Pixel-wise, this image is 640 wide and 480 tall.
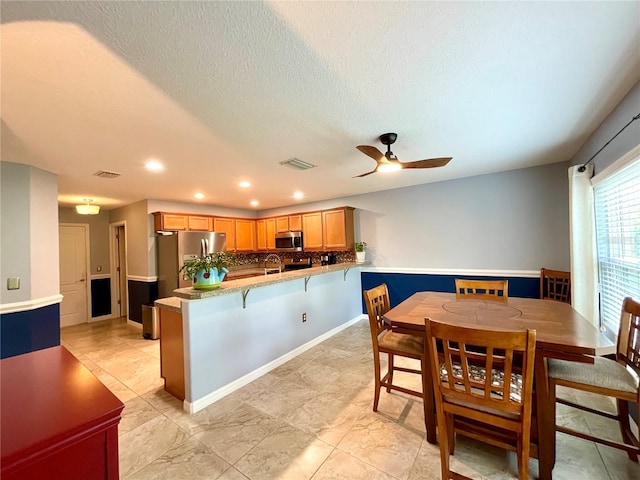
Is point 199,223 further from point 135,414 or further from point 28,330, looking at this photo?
point 135,414

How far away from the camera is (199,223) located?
521 centimetres

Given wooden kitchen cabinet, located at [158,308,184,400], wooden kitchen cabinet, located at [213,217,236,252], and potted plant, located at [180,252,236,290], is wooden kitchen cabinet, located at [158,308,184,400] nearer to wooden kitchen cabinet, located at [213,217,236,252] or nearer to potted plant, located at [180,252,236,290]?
potted plant, located at [180,252,236,290]

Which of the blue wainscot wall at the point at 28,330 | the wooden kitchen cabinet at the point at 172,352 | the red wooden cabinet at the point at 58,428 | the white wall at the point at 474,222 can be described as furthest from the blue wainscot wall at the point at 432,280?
the blue wainscot wall at the point at 28,330

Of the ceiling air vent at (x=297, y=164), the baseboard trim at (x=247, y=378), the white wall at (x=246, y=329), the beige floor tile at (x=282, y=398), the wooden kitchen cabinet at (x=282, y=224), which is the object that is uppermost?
the ceiling air vent at (x=297, y=164)

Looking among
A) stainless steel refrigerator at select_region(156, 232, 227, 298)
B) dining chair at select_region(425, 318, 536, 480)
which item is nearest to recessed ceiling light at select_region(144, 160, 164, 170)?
stainless steel refrigerator at select_region(156, 232, 227, 298)

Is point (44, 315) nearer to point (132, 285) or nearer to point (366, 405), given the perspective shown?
point (132, 285)

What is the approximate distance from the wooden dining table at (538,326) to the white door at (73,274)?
6351mm

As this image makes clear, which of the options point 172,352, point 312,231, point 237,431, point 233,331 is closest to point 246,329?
point 233,331

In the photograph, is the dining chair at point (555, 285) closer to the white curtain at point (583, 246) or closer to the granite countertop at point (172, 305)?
the white curtain at point (583, 246)

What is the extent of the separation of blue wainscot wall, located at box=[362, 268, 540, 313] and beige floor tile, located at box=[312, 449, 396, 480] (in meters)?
3.07

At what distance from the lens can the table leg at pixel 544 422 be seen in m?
1.56

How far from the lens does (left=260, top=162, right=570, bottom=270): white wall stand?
11.6 ft

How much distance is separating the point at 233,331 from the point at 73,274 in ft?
15.9

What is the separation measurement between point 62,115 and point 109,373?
9.26 feet
